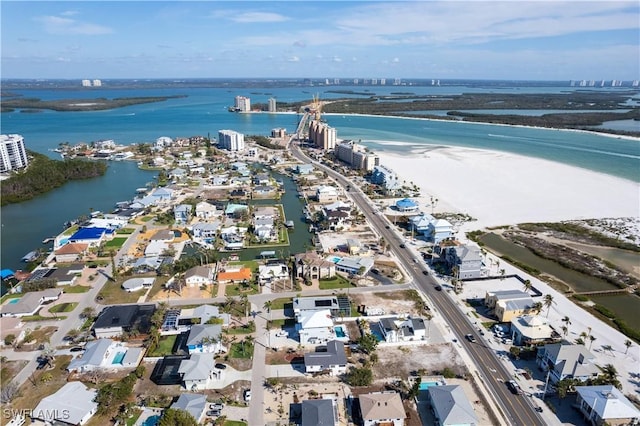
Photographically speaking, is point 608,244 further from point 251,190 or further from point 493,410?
point 251,190

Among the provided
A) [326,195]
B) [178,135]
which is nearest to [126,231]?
Answer: [326,195]

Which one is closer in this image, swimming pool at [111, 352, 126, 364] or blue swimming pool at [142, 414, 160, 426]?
blue swimming pool at [142, 414, 160, 426]

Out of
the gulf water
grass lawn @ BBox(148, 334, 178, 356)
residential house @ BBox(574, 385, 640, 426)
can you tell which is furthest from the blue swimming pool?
the gulf water

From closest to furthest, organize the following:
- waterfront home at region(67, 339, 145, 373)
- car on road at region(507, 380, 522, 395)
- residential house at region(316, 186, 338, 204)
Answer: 1. car on road at region(507, 380, 522, 395)
2. waterfront home at region(67, 339, 145, 373)
3. residential house at region(316, 186, 338, 204)

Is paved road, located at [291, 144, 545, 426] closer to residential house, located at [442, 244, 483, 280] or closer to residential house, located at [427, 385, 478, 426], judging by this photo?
residential house, located at [427, 385, 478, 426]

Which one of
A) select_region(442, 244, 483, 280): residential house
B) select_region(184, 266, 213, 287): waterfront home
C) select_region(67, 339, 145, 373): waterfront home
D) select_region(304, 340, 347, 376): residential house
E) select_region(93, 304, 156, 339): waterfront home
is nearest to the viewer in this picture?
select_region(304, 340, 347, 376): residential house

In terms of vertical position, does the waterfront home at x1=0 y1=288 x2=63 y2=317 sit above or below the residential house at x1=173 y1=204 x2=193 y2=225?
below
